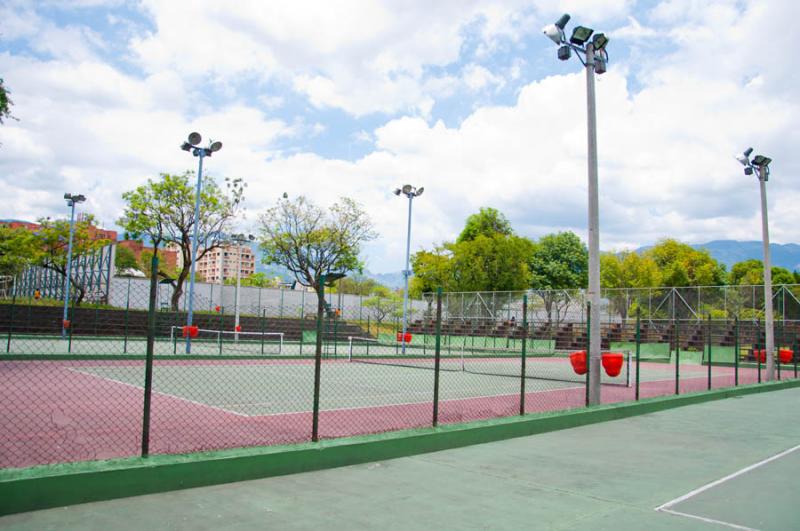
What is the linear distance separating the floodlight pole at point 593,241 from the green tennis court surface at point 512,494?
2669mm

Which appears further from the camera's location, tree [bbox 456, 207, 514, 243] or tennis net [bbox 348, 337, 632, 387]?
tree [bbox 456, 207, 514, 243]

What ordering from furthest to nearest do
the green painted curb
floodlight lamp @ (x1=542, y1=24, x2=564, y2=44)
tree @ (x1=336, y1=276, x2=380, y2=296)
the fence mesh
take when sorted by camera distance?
tree @ (x1=336, y1=276, x2=380, y2=296) < floodlight lamp @ (x1=542, y1=24, x2=564, y2=44) < the fence mesh < the green painted curb

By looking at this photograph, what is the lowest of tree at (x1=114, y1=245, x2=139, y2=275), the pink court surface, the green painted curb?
the pink court surface

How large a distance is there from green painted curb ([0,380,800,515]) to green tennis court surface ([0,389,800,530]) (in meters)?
0.11

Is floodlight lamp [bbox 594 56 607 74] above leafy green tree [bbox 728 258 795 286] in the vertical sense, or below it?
below

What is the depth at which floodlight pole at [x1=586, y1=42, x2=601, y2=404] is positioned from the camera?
1170 centimetres

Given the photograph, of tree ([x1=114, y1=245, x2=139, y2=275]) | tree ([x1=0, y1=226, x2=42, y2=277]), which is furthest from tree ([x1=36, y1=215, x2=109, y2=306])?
tree ([x1=114, y1=245, x2=139, y2=275])

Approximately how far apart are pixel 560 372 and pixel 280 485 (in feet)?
58.4

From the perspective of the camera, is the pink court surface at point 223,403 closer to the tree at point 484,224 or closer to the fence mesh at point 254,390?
the fence mesh at point 254,390

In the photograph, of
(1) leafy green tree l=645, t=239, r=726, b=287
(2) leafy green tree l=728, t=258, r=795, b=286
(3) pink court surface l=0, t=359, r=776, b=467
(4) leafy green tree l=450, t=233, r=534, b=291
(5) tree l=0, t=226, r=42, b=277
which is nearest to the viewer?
(3) pink court surface l=0, t=359, r=776, b=467

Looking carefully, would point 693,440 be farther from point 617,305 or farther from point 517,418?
point 617,305

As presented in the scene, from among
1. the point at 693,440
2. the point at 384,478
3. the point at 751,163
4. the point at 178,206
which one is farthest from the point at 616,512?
the point at 178,206

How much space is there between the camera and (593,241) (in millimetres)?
12148

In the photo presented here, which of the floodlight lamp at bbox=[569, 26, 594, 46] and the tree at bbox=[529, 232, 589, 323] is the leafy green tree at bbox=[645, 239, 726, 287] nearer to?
the tree at bbox=[529, 232, 589, 323]
